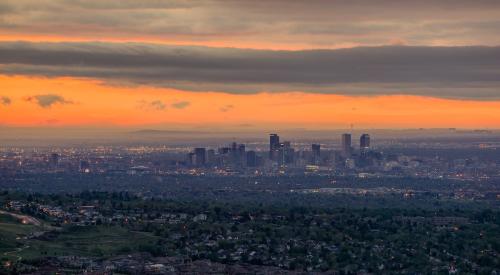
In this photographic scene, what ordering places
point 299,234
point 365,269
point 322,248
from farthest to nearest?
1. point 299,234
2. point 322,248
3. point 365,269

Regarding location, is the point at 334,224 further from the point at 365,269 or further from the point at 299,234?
the point at 365,269

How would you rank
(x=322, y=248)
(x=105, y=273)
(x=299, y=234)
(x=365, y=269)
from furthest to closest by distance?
(x=299, y=234) → (x=322, y=248) → (x=365, y=269) → (x=105, y=273)

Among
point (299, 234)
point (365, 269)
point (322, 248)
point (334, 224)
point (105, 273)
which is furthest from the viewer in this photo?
point (334, 224)

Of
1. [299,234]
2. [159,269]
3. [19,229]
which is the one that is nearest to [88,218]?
[19,229]

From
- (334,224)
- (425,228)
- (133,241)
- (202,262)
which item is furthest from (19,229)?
(425,228)

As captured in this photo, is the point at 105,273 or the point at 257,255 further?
the point at 257,255

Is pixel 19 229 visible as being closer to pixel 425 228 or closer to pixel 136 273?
pixel 136 273

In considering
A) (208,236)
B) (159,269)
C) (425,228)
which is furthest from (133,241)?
(425,228)

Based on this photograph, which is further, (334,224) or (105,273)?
(334,224)
